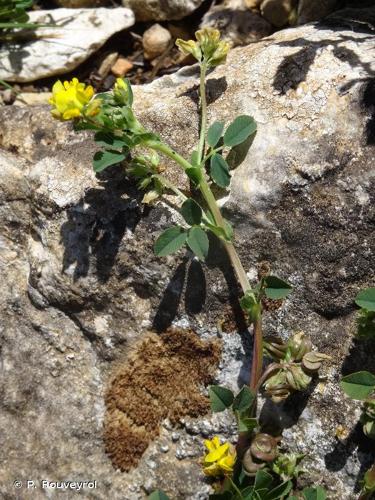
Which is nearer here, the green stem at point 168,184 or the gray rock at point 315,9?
the green stem at point 168,184

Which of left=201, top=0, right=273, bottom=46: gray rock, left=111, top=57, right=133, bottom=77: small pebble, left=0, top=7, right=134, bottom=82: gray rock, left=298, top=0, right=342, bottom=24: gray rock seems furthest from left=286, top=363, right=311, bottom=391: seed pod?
left=0, top=7, right=134, bottom=82: gray rock

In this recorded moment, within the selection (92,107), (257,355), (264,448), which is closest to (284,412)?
(264,448)

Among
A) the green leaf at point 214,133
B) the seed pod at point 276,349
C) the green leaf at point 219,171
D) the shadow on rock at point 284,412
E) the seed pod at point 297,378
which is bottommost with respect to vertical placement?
the shadow on rock at point 284,412

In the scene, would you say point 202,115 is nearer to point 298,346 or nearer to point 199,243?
point 199,243

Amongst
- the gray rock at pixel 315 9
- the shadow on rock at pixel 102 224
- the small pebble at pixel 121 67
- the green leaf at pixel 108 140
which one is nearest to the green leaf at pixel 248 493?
the shadow on rock at pixel 102 224

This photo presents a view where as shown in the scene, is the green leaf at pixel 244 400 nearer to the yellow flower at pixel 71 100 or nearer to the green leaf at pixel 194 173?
the green leaf at pixel 194 173

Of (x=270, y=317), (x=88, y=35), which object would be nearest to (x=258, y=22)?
(x=88, y=35)
